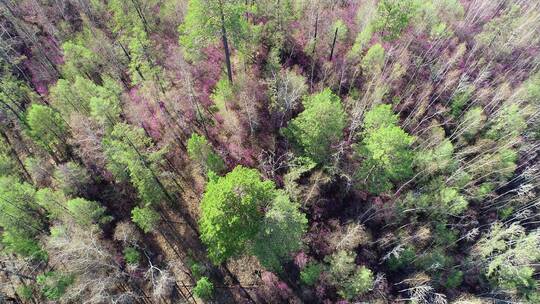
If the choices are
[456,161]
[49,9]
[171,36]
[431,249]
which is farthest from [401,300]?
[49,9]

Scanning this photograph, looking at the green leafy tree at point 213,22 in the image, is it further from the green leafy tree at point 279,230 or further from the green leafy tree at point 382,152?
the green leafy tree at point 279,230

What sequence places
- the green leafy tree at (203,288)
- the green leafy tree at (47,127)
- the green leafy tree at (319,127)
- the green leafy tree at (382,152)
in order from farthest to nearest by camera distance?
the green leafy tree at (47,127) < the green leafy tree at (319,127) < the green leafy tree at (203,288) < the green leafy tree at (382,152)

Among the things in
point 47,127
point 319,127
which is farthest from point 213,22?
point 47,127

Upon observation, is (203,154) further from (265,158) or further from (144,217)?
(144,217)

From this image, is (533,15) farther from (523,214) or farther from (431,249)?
(431,249)

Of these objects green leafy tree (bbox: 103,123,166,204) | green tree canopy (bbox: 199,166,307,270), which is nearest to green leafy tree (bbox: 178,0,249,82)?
Result: green leafy tree (bbox: 103,123,166,204)

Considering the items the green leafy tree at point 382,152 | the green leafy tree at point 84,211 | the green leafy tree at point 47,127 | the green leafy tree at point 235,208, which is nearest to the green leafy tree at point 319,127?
the green leafy tree at point 382,152

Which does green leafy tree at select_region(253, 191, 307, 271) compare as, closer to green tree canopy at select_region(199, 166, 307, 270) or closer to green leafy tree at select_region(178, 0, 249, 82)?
green tree canopy at select_region(199, 166, 307, 270)
